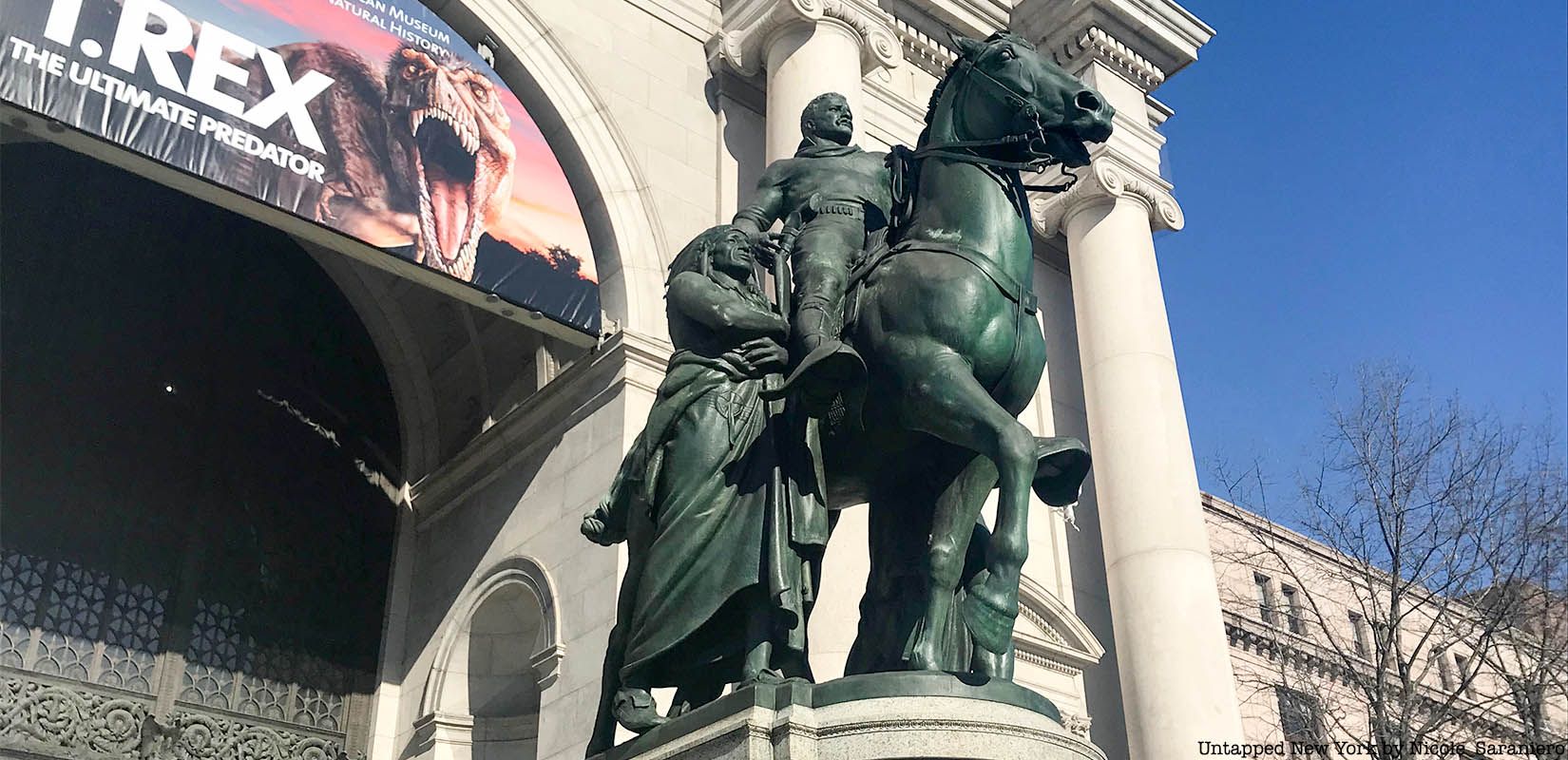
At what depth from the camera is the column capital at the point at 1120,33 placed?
17422 mm

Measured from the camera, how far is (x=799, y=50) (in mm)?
14086

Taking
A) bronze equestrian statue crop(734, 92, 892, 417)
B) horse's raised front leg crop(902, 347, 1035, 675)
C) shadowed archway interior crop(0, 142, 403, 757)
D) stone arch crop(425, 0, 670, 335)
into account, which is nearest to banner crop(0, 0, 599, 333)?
stone arch crop(425, 0, 670, 335)

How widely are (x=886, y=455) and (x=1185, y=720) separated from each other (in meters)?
9.58

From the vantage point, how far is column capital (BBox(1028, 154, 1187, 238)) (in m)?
16.6

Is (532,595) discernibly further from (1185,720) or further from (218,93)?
(1185,720)

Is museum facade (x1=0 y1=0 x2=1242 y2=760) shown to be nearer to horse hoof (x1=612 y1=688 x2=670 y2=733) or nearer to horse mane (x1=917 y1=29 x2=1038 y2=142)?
horse mane (x1=917 y1=29 x2=1038 y2=142)

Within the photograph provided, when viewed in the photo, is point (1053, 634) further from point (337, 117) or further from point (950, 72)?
point (950, 72)

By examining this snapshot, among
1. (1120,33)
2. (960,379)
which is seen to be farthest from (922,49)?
(960,379)

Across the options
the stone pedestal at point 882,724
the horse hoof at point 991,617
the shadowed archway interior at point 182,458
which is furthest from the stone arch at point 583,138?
the stone pedestal at point 882,724

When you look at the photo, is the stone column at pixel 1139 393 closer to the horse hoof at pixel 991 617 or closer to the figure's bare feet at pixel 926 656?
the horse hoof at pixel 991 617

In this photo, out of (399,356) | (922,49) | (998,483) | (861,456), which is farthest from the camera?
(922,49)

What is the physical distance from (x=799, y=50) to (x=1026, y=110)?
930 centimetres

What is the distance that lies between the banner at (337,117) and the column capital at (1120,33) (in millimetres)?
7335

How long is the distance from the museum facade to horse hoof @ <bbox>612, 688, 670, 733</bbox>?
6282mm
